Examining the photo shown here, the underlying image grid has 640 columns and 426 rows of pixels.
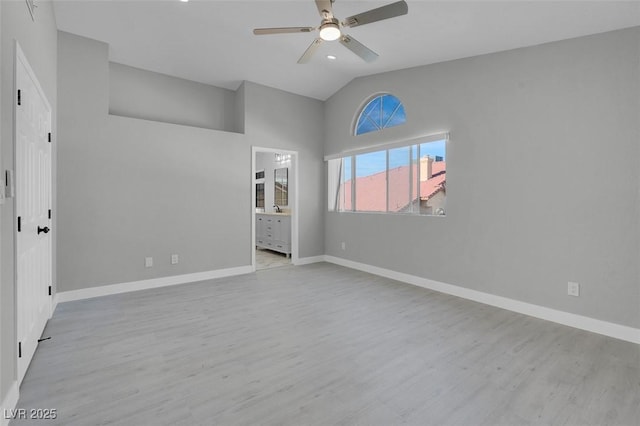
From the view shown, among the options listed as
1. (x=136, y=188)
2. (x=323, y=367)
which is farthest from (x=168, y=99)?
(x=323, y=367)

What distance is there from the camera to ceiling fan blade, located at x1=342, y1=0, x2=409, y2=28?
2.28 metres

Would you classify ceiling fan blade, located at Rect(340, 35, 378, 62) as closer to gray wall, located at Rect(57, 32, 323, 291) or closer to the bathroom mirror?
gray wall, located at Rect(57, 32, 323, 291)

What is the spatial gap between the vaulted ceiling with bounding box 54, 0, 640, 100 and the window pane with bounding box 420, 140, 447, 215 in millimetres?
1149

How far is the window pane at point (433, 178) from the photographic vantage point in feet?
13.2

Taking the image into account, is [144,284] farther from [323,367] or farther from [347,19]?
[347,19]

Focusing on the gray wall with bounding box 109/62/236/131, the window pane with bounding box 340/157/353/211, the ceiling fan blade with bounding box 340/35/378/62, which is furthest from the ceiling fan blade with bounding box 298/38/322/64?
the window pane with bounding box 340/157/353/211

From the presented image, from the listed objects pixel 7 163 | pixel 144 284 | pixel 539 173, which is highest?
pixel 539 173

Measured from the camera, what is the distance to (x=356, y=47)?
2838 millimetres

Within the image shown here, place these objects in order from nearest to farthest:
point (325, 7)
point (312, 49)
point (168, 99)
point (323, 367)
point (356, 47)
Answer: point (323, 367) < point (325, 7) < point (356, 47) < point (312, 49) < point (168, 99)

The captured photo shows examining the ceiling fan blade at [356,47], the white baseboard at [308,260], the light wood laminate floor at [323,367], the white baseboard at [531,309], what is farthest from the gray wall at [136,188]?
the white baseboard at [531,309]

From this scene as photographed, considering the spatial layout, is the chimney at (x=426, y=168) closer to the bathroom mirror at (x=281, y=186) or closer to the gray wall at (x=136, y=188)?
the gray wall at (x=136, y=188)

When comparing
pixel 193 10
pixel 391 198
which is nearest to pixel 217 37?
pixel 193 10

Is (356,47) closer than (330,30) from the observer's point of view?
No

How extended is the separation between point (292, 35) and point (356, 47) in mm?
1300
